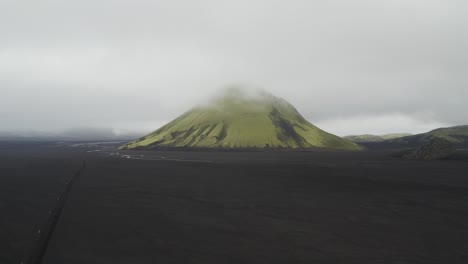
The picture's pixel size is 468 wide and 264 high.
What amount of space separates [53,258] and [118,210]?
23348 millimetres

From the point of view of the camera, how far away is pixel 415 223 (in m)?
47.2

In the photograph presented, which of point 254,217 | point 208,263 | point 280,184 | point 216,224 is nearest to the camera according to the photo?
point 208,263

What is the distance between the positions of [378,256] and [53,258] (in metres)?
33.0

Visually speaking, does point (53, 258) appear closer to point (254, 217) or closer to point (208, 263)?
point (208, 263)

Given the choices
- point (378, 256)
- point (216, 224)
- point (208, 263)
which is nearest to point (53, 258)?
point (208, 263)

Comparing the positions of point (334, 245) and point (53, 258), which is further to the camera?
point (334, 245)

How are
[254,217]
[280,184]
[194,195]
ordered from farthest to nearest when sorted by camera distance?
1. [280,184]
2. [194,195]
3. [254,217]

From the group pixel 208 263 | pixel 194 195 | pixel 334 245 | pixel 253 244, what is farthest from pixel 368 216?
pixel 194 195

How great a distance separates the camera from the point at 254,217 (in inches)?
2003

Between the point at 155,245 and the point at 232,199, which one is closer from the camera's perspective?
the point at 155,245

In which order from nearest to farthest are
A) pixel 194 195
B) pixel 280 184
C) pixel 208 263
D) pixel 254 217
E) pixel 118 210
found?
pixel 208 263, pixel 254 217, pixel 118 210, pixel 194 195, pixel 280 184

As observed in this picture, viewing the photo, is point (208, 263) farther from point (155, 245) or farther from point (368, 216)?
point (368, 216)

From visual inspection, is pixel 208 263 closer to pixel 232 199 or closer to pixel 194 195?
pixel 232 199

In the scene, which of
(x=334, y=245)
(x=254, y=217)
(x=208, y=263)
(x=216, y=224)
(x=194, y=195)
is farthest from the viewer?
(x=194, y=195)
